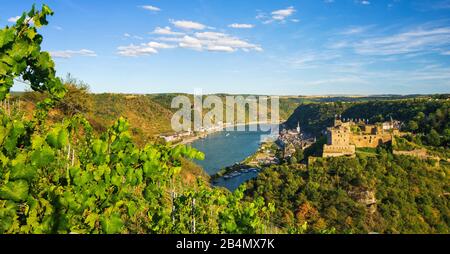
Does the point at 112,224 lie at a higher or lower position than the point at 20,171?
lower

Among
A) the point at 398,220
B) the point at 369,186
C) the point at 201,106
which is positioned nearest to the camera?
the point at 398,220

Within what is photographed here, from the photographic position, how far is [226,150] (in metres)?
70.9

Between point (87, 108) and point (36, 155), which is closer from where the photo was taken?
point (36, 155)

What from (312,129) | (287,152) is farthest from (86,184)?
(312,129)

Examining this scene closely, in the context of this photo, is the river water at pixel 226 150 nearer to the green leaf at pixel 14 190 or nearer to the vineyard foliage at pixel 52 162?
the vineyard foliage at pixel 52 162

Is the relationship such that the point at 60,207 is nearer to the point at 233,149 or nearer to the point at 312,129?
the point at 233,149

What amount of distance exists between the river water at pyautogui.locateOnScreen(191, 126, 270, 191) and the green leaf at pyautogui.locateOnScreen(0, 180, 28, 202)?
38.7m

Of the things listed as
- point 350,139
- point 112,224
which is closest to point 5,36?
point 112,224

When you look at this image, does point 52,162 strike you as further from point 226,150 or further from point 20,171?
point 226,150

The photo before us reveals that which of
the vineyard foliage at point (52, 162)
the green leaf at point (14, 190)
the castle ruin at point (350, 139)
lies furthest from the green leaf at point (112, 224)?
the castle ruin at point (350, 139)

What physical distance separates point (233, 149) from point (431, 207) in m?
43.4

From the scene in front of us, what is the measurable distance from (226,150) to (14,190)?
69.4 m

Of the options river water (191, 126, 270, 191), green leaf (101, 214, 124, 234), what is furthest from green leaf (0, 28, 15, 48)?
river water (191, 126, 270, 191)
